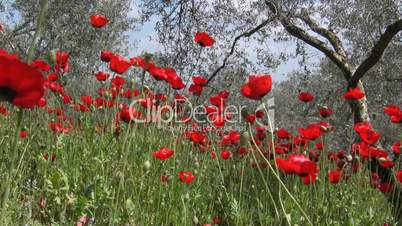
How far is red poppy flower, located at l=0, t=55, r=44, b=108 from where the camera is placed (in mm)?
1145

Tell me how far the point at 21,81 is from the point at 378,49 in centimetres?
842

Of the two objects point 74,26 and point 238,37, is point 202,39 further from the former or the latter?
point 74,26

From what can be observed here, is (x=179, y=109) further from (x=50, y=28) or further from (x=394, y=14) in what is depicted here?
(x=50, y=28)

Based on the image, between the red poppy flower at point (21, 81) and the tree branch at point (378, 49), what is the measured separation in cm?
821

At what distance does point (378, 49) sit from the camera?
872 cm

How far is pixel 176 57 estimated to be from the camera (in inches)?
471

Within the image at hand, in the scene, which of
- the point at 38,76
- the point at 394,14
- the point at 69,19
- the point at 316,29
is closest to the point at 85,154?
the point at 38,76

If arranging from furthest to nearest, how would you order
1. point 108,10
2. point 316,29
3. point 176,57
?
point 108,10, point 176,57, point 316,29

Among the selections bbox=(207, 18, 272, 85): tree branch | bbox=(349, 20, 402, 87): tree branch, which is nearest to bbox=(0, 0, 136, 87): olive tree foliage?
bbox=(207, 18, 272, 85): tree branch

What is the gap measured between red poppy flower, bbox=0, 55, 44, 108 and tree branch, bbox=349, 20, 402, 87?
8.21 meters

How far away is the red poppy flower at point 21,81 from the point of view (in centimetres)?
114

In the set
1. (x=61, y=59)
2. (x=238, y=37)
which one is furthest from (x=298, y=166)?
(x=238, y=37)

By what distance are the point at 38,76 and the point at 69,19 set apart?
21.0 meters

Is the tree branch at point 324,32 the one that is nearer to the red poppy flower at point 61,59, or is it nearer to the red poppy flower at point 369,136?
the red poppy flower at point 369,136
